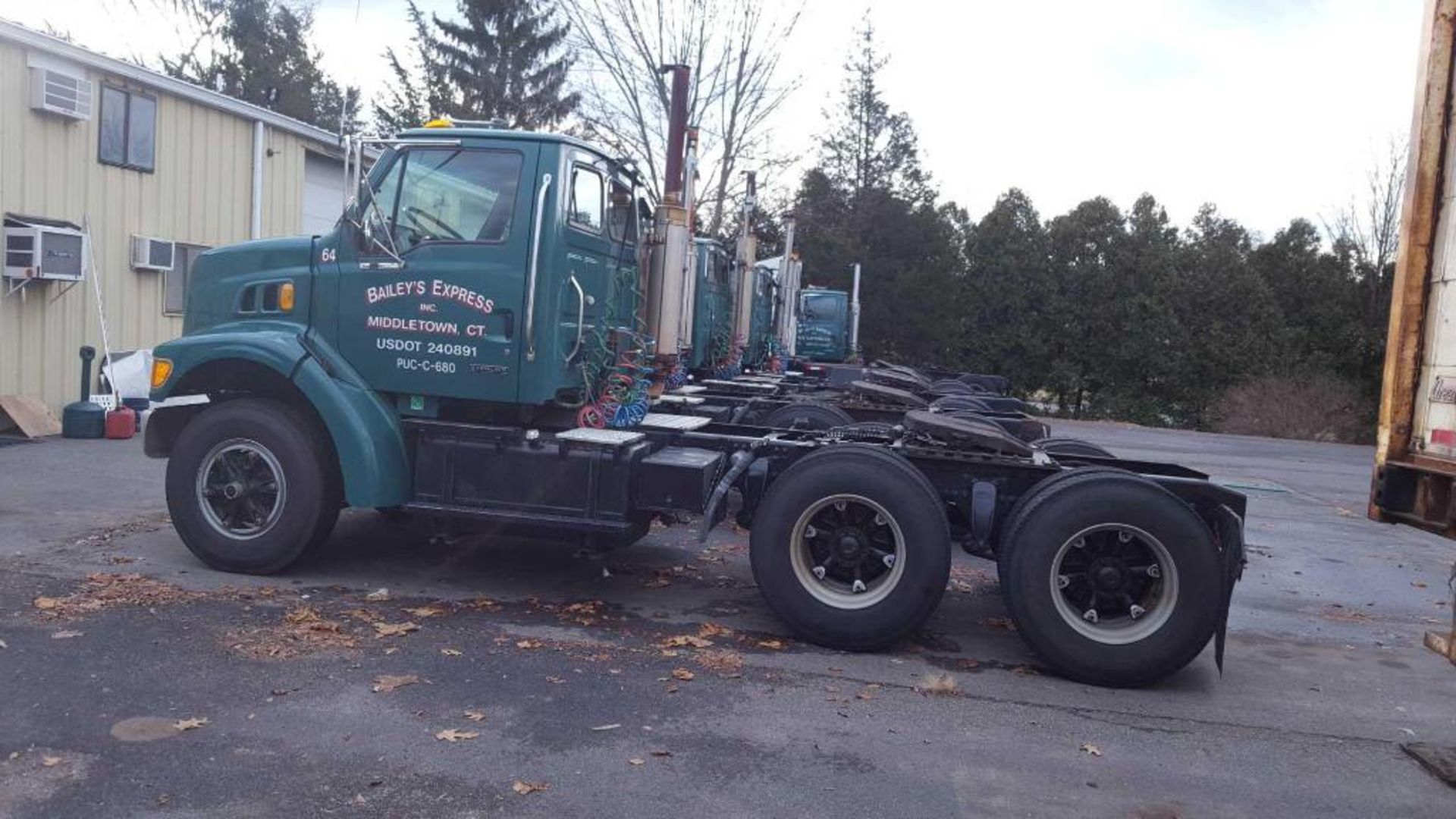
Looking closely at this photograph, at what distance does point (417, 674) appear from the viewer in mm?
5531

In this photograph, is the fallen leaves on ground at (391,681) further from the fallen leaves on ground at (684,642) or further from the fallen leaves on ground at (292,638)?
the fallen leaves on ground at (684,642)

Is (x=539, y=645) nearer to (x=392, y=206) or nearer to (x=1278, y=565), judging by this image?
(x=392, y=206)

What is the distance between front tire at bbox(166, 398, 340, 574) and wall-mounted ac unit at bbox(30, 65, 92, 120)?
315 inches

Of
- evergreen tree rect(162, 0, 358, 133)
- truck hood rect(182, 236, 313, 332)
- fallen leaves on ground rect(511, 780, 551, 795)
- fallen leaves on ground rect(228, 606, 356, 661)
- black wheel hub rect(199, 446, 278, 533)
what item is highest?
evergreen tree rect(162, 0, 358, 133)

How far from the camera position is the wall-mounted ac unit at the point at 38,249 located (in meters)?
12.7

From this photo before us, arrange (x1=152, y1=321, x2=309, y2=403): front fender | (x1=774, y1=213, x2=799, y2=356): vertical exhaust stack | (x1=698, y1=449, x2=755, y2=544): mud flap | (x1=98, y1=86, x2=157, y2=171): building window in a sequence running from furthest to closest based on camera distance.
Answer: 1. (x1=774, y1=213, x2=799, y2=356): vertical exhaust stack
2. (x1=98, y1=86, x2=157, y2=171): building window
3. (x1=152, y1=321, x2=309, y2=403): front fender
4. (x1=698, y1=449, x2=755, y2=544): mud flap

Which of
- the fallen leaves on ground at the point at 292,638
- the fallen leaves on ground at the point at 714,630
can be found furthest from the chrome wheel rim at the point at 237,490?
the fallen leaves on ground at the point at 714,630

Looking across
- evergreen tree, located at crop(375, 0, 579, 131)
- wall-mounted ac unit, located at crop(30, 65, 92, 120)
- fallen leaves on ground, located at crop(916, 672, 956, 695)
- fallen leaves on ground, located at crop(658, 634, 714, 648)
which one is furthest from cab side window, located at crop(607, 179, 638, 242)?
evergreen tree, located at crop(375, 0, 579, 131)

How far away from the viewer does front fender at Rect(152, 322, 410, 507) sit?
6.98 meters

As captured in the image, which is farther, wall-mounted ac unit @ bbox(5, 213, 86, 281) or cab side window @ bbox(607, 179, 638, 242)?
wall-mounted ac unit @ bbox(5, 213, 86, 281)

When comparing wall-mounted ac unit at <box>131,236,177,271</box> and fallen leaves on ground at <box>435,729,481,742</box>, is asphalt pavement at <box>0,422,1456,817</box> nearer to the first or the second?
fallen leaves on ground at <box>435,729,481,742</box>

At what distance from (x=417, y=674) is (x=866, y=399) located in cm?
803

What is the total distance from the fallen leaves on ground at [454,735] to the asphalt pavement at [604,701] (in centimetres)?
3

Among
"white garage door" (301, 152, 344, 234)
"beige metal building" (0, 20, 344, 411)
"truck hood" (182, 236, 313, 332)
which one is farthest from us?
"white garage door" (301, 152, 344, 234)
